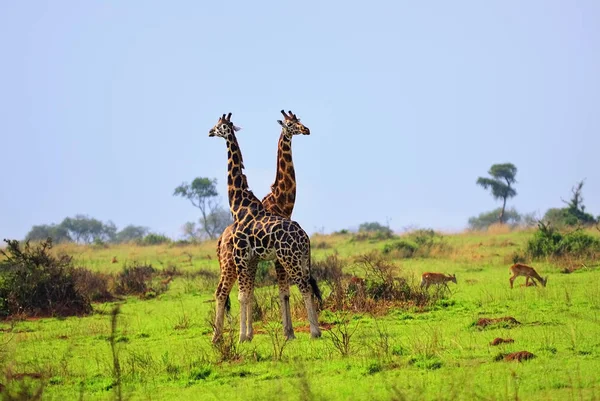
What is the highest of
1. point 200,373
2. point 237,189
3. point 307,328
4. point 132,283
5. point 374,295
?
point 237,189

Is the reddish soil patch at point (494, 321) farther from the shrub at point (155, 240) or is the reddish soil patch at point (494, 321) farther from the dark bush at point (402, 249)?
the shrub at point (155, 240)

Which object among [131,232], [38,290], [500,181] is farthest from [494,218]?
[38,290]

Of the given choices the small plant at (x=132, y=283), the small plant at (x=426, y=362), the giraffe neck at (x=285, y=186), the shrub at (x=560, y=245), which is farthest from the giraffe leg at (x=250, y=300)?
the shrub at (x=560, y=245)

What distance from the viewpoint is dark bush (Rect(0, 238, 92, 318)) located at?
57.9 ft

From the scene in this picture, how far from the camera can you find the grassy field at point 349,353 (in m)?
8.46

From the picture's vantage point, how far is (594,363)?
925 cm

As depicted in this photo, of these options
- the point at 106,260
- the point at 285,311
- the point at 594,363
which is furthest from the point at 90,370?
the point at 106,260

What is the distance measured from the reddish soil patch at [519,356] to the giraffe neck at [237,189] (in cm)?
457

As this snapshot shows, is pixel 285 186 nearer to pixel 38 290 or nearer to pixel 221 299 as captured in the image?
pixel 221 299

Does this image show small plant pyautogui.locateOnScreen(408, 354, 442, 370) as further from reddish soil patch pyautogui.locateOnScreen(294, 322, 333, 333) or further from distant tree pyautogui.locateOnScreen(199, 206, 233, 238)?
distant tree pyautogui.locateOnScreen(199, 206, 233, 238)

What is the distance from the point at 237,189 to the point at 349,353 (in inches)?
154

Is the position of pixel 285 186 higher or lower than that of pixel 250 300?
higher

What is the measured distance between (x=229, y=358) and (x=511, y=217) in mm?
65713

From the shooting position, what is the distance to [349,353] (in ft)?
33.9
